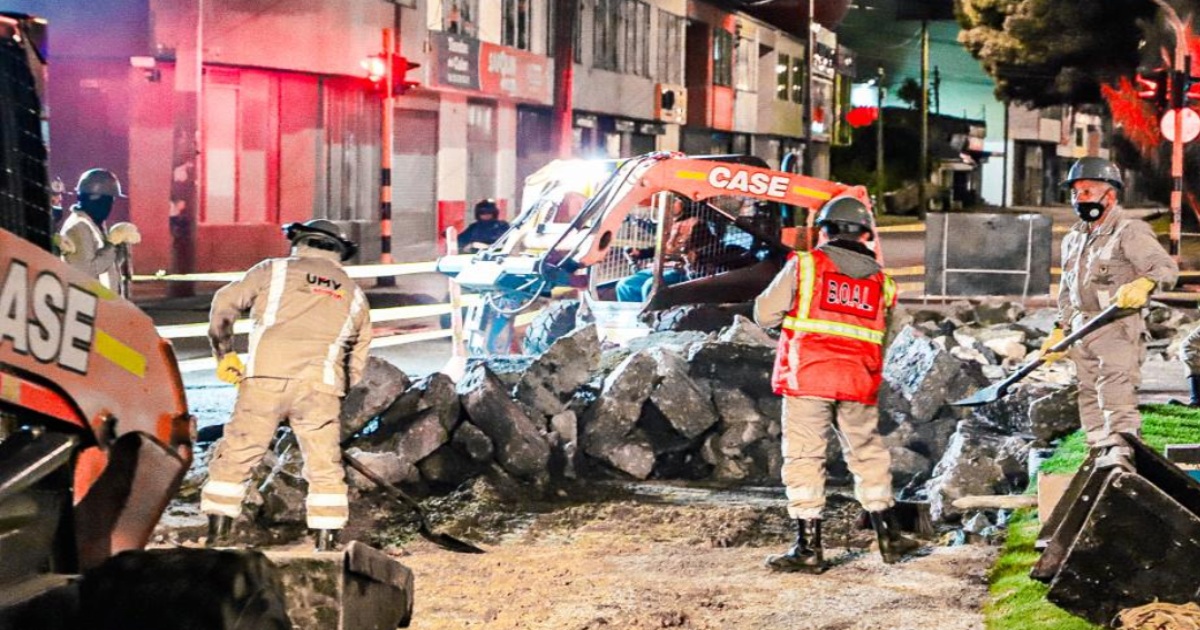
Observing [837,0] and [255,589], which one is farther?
[837,0]

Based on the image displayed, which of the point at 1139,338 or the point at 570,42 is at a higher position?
the point at 570,42

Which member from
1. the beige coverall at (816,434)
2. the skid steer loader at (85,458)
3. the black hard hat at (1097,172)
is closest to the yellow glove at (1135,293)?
the black hard hat at (1097,172)

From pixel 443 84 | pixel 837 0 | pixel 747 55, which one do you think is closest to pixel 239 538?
pixel 443 84

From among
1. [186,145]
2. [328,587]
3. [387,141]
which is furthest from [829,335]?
[186,145]

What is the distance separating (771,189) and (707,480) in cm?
414

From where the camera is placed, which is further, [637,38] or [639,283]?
[637,38]

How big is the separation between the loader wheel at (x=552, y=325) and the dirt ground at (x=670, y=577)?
15.4 ft

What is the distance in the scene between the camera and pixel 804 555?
7.25 metres

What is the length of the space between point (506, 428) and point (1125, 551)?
16.4 feet

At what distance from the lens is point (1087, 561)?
5406mm

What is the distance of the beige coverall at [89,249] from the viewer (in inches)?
376

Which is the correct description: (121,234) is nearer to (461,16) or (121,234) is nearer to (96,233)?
(96,233)

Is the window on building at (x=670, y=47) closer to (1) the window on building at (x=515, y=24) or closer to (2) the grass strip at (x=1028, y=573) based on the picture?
(1) the window on building at (x=515, y=24)

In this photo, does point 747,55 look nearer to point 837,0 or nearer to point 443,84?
point 837,0
